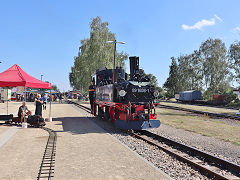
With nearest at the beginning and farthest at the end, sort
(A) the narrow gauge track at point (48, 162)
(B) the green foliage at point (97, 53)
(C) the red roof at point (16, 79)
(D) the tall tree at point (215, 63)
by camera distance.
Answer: (A) the narrow gauge track at point (48, 162)
(C) the red roof at point (16, 79)
(B) the green foliage at point (97, 53)
(D) the tall tree at point (215, 63)

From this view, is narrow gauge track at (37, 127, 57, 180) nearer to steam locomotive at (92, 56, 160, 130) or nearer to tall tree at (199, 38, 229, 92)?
steam locomotive at (92, 56, 160, 130)

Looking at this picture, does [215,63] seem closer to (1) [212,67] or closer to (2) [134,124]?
(1) [212,67]

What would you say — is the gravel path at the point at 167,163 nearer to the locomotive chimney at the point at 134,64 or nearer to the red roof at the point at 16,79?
the locomotive chimney at the point at 134,64

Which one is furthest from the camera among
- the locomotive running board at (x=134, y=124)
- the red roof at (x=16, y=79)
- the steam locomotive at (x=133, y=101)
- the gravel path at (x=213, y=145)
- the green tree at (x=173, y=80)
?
the green tree at (x=173, y=80)

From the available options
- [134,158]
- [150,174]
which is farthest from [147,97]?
[150,174]

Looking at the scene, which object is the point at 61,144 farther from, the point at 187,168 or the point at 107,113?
the point at 107,113

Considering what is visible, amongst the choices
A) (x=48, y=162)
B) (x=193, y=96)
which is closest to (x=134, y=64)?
(x=48, y=162)

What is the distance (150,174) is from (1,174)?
10.6 ft

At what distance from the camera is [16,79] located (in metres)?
11.5

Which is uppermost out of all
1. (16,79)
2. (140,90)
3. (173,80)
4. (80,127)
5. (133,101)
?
(173,80)

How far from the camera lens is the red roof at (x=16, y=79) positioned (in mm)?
11344

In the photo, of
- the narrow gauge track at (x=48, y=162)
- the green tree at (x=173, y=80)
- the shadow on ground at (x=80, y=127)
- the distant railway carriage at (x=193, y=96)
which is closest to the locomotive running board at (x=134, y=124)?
the shadow on ground at (x=80, y=127)

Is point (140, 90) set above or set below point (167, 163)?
above

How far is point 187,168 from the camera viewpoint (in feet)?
19.6
